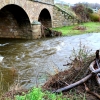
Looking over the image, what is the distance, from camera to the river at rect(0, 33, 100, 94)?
7970 mm

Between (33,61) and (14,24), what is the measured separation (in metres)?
9.28

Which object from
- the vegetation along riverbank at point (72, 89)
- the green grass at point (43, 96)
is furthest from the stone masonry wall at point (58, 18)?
the green grass at point (43, 96)

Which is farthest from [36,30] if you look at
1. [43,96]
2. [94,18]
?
[43,96]

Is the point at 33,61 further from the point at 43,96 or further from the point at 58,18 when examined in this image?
the point at 58,18

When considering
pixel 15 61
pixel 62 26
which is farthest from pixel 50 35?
pixel 15 61

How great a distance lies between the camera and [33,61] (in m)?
11.3

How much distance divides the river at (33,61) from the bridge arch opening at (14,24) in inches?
150

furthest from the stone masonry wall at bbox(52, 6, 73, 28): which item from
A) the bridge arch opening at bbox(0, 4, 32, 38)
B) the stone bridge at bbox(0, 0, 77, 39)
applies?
the bridge arch opening at bbox(0, 4, 32, 38)

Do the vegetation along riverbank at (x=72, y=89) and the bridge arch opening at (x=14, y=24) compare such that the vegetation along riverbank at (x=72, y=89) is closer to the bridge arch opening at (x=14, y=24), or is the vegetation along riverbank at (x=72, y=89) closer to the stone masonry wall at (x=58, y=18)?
the bridge arch opening at (x=14, y=24)

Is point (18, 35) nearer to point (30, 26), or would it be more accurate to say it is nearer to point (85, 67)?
point (30, 26)

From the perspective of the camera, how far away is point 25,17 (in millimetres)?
19297

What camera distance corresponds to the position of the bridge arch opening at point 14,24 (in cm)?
1906

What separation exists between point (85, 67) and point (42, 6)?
1707 centimetres

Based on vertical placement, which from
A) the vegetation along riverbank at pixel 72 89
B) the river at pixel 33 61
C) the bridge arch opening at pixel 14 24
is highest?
the bridge arch opening at pixel 14 24
